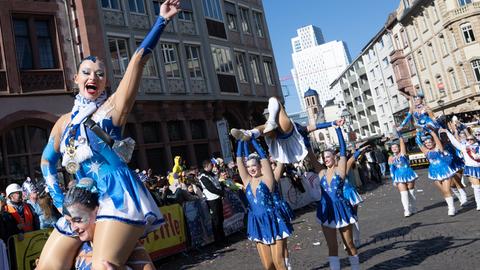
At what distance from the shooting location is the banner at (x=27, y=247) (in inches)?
323

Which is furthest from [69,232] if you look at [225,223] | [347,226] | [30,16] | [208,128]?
[208,128]

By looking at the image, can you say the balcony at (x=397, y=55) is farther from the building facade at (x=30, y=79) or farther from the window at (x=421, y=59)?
the building facade at (x=30, y=79)

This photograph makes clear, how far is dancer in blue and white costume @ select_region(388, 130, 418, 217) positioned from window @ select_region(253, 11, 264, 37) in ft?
66.7

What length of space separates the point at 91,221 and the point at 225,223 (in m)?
10.2

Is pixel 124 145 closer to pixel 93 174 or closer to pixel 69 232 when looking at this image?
pixel 93 174

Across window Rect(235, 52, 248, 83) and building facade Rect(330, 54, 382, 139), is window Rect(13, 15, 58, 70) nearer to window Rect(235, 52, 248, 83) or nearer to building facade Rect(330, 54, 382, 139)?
window Rect(235, 52, 248, 83)

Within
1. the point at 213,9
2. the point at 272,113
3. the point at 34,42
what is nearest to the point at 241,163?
the point at 272,113

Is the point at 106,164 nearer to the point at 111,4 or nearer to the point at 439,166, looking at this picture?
the point at 439,166

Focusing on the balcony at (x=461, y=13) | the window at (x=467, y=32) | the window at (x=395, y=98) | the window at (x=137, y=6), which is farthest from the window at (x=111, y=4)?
the window at (x=395, y=98)

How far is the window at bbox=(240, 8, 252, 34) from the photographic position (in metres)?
30.1

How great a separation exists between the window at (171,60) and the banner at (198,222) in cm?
1256

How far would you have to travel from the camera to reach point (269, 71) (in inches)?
1246

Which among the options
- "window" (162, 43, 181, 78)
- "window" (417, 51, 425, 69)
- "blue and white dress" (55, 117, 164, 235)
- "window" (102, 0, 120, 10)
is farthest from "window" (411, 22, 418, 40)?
"blue and white dress" (55, 117, 164, 235)

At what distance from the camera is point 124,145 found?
319 cm
